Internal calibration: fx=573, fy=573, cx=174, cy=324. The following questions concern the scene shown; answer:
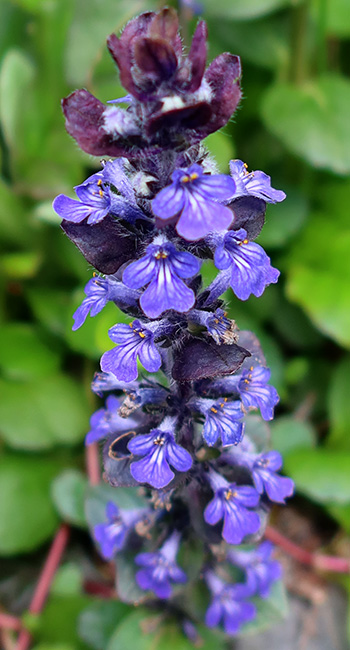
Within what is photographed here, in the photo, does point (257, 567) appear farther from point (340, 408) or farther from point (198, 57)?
point (198, 57)

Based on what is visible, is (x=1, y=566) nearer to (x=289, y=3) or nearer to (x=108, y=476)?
(x=108, y=476)

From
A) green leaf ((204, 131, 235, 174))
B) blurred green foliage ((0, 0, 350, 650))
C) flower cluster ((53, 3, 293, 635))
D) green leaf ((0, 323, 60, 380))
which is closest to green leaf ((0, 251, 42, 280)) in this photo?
blurred green foliage ((0, 0, 350, 650))

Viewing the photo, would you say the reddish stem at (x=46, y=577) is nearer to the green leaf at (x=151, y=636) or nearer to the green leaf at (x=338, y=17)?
the green leaf at (x=151, y=636)

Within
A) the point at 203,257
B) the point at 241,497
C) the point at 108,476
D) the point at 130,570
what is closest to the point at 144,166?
the point at 203,257

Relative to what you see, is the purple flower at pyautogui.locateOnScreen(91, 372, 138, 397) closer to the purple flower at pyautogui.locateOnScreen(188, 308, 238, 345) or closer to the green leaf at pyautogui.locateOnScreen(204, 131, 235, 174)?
the purple flower at pyautogui.locateOnScreen(188, 308, 238, 345)

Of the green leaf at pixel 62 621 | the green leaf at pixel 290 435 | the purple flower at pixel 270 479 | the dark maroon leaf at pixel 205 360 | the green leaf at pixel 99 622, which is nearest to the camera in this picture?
the dark maroon leaf at pixel 205 360

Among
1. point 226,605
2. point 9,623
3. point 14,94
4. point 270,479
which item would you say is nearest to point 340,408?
point 226,605

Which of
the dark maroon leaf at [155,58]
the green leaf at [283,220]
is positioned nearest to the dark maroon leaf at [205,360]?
the dark maroon leaf at [155,58]
